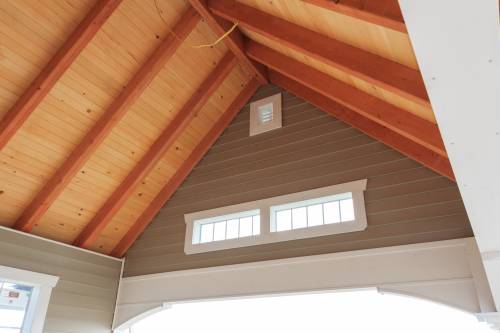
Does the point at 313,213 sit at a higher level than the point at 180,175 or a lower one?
lower

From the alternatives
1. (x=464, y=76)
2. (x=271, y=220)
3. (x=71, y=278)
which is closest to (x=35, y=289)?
(x=71, y=278)

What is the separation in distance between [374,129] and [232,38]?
205 cm

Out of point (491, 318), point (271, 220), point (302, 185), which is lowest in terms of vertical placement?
point (491, 318)

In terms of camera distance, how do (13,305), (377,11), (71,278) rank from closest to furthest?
(377,11) → (13,305) → (71,278)

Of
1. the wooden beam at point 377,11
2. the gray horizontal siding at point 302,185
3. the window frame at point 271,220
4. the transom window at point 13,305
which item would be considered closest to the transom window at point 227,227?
the window frame at point 271,220

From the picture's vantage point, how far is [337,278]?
4191 mm

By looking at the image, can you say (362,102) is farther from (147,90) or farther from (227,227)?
(147,90)

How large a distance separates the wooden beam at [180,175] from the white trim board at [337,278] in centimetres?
61

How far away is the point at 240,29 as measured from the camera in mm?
4922

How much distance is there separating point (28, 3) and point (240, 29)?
2.33m

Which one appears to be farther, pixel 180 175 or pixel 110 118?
pixel 180 175

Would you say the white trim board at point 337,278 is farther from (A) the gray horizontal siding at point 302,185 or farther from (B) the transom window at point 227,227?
(B) the transom window at point 227,227

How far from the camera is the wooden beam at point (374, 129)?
4137 mm

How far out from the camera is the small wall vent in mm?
5477
